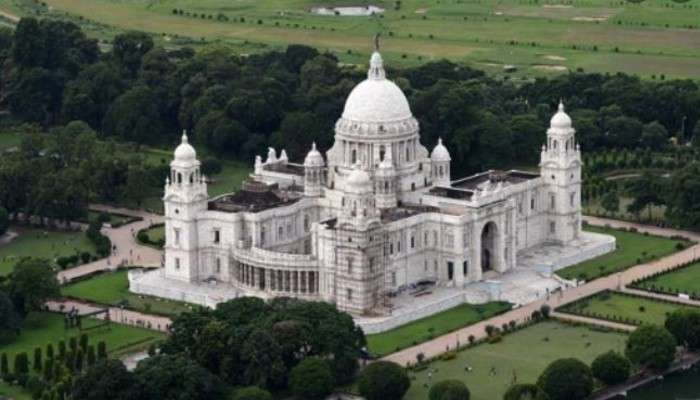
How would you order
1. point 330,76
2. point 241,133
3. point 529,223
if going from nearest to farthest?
1. point 529,223
2. point 241,133
3. point 330,76

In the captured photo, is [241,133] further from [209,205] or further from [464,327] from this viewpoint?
[464,327]

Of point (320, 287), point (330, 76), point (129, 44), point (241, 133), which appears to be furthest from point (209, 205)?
point (129, 44)

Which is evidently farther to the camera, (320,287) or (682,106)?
(682,106)

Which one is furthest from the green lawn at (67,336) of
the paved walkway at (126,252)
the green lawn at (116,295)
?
the paved walkway at (126,252)

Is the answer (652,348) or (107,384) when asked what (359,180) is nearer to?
(652,348)

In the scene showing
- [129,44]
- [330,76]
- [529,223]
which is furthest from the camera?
[129,44]

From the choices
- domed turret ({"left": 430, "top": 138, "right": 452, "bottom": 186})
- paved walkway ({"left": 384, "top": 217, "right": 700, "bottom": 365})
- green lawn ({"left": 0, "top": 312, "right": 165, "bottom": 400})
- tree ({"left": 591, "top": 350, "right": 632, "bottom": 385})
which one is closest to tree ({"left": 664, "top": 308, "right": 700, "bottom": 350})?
tree ({"left": 591, "top": 350, "right": 632, "bottom": 385})

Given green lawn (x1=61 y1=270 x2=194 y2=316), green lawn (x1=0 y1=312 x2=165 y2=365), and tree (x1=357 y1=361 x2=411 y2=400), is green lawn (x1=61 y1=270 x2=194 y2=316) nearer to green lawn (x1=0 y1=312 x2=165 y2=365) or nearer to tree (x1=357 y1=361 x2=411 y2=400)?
green lawn (x1=0 y1=312 x2=165 y2=365)
